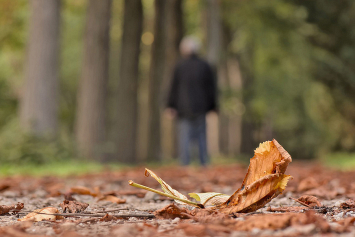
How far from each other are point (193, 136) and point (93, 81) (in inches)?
149

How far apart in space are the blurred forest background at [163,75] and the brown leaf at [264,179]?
758 centimetres

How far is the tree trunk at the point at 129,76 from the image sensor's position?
46.5 feet

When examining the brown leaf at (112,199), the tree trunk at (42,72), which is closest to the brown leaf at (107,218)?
the brown leaf at (112,199)

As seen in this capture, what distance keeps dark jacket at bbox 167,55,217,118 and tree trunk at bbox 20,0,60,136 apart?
268 centimetres

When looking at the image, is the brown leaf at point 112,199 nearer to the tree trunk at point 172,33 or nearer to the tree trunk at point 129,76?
the tree trunk at point 129,76

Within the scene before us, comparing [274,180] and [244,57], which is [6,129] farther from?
[244,57]

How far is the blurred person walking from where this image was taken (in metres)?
8.49

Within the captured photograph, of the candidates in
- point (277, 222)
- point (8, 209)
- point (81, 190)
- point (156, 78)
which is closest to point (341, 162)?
point (156, 78)

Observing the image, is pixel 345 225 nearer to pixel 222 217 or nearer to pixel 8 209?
pixel 222 217

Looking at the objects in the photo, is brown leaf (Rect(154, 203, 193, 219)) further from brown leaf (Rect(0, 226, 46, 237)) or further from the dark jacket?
the dark jacket

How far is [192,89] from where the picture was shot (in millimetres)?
8727

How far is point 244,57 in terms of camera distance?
21922 mm

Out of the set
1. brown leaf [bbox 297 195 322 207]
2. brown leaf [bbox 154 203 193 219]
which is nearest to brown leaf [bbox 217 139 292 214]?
brown leaf [bbox 154 203 193 219]

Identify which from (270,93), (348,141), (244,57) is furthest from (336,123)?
(270,93)
